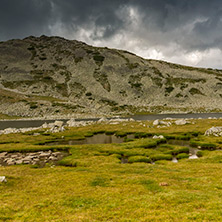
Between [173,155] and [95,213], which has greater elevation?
[95,213]

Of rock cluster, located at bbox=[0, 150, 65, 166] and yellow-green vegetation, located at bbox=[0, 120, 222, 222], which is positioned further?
rock cluster, located at bbox=[0, 150, 65, 166]

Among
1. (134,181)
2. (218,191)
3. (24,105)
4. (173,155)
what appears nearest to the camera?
(218,191)

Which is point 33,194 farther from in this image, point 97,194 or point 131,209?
point 131,209

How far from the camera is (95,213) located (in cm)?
1405

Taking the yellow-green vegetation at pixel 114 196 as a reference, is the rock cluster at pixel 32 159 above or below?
below

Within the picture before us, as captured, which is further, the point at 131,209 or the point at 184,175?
the point at 184,175

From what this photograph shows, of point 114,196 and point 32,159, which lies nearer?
point 114,196

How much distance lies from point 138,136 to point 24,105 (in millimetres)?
127399

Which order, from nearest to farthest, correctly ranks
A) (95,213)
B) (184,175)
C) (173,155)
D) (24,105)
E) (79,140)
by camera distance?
(95,213) → (184,175) → (173,155) → (79,140) → (24,105)

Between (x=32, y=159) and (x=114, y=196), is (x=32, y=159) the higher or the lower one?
the lower one

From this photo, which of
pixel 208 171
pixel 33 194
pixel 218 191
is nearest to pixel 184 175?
pixel 208 171

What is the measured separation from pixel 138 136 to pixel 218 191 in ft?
147

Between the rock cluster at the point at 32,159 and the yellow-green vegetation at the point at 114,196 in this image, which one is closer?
the yellow-green vegetation at the point at 114,196

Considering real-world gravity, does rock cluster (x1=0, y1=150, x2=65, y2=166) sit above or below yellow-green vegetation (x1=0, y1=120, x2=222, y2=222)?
below
